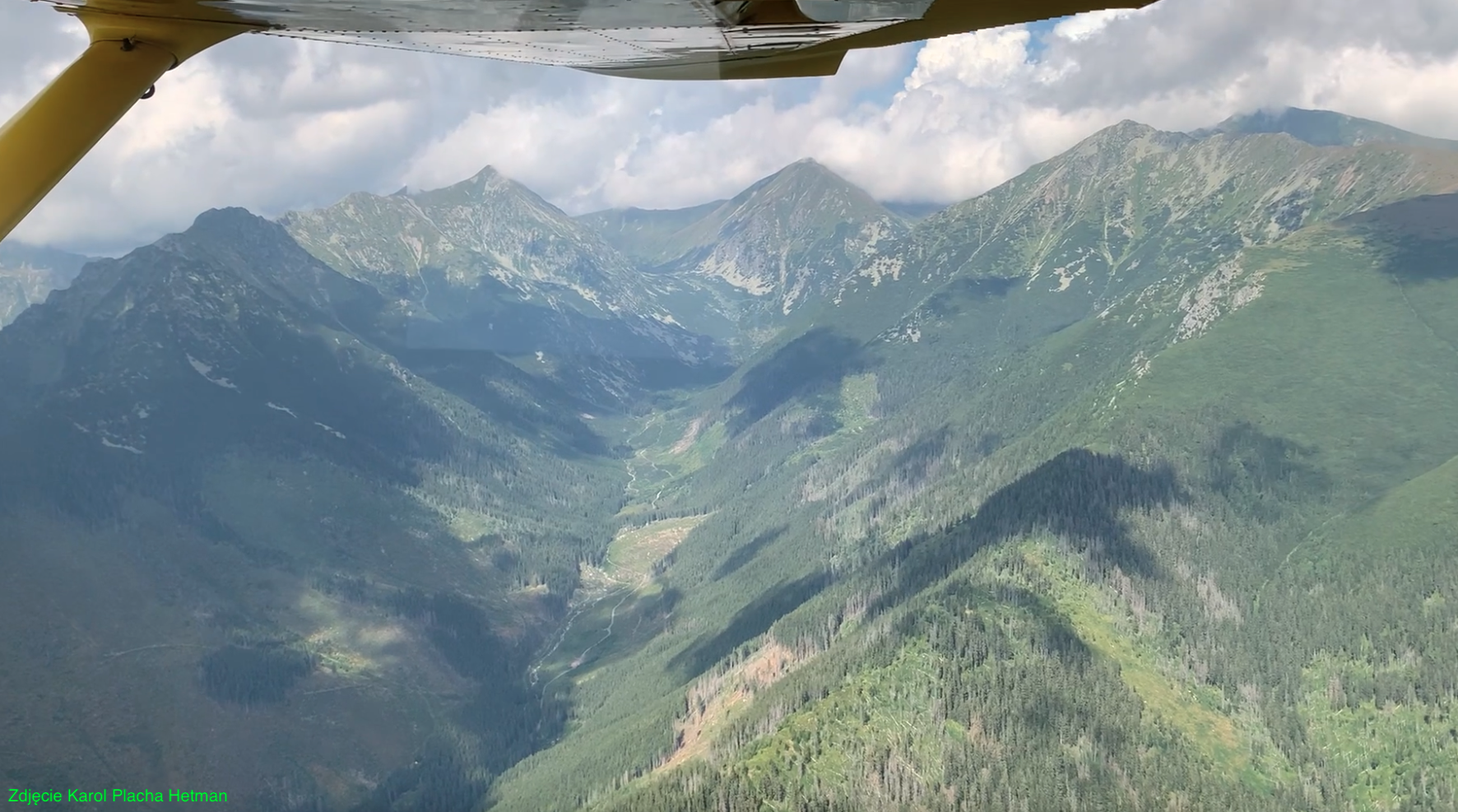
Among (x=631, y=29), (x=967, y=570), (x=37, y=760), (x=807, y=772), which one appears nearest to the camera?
(x=631, y=29)

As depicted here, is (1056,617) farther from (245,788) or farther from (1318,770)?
(245,788)

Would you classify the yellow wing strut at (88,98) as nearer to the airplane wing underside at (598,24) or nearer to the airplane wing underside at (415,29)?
the airplane wing underside at (415,29)

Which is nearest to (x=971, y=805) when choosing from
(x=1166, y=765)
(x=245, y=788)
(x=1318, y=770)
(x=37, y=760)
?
(x=1166, y=765)

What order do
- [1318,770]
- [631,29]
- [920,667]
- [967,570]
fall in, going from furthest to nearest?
[967,570]
[920,667]
[1318,770]
[631,29]
